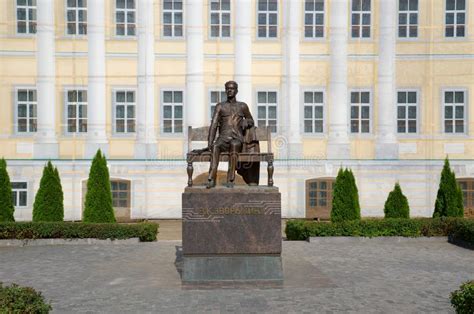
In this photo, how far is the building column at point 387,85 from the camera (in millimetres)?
25672

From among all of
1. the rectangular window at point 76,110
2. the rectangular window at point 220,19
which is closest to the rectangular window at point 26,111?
the rectangular window at point 76,110

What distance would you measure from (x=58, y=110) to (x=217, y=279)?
15558 millimetres

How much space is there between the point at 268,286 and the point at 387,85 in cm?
1565

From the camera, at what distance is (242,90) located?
25797mm

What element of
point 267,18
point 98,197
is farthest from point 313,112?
point 98,197

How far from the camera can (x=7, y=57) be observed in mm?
25531

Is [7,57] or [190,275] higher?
[7,57]

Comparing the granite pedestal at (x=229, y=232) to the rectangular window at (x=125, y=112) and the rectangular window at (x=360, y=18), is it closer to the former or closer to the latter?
the rectangular window at (x=125, y=112)

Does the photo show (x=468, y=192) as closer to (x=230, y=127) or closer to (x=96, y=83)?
(x=96, y=83)

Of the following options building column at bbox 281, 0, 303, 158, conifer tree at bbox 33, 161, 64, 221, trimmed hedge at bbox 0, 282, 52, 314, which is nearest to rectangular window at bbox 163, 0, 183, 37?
building column at bbox 281, 0, 303, 158

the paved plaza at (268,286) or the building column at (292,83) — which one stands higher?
the building column at (292,83)

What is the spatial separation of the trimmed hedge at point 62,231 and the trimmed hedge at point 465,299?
11.3 m

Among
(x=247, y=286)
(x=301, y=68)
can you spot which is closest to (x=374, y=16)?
(x=301, y=68)

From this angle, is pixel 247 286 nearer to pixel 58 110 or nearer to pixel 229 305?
pixel 229 305
